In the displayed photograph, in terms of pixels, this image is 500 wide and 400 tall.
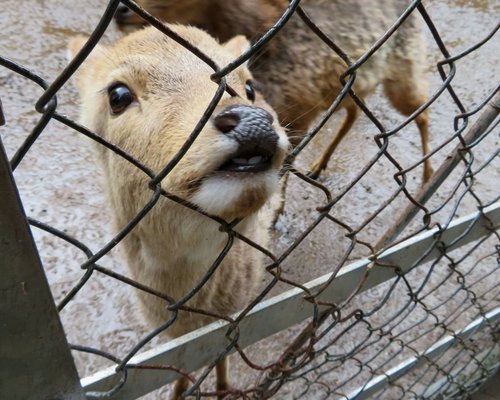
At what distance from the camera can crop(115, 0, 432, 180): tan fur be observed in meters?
3.27

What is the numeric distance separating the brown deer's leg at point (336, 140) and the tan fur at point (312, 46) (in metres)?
0.37

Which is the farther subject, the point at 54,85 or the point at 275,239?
the point at 275,239

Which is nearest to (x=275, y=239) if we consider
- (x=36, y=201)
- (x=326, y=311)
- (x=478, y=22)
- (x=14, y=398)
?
(x=36, y=201)

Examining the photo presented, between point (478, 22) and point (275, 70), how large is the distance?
3827 millimetres

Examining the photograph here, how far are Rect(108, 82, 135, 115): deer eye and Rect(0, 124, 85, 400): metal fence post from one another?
105cm

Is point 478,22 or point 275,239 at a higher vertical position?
point 478,22

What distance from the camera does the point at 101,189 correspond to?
12.4ft

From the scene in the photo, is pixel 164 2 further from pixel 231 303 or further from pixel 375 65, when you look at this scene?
pixel 231 303

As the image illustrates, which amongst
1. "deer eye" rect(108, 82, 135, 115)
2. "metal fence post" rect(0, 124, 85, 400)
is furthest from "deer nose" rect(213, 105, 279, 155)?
"deer eye" rect(108, 82, 135, 115)

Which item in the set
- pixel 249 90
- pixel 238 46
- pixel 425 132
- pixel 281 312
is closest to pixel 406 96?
pixel 425 132

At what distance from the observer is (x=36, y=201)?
365cm

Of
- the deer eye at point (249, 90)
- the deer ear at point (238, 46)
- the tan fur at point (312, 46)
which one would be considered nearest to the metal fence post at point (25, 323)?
the deer eye at point (249, 90)

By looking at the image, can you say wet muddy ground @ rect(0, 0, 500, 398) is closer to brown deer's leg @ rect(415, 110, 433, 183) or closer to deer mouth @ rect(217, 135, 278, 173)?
brown deer's leg @ rect(415, 110, 433, 183)

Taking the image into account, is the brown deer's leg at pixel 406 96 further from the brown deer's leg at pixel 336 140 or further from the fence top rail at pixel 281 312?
the fence top rail at pixel 281 312
